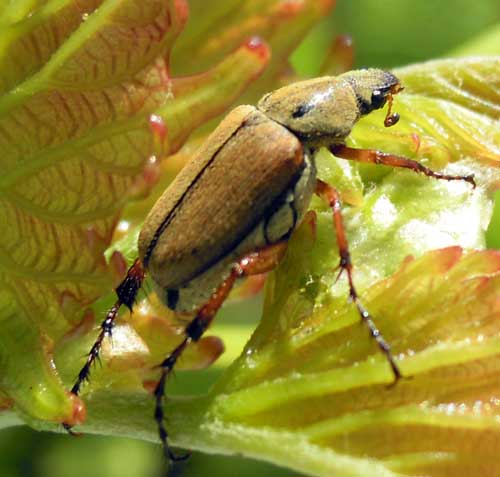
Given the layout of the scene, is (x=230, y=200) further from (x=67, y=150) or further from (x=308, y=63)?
(x=308, y=63)

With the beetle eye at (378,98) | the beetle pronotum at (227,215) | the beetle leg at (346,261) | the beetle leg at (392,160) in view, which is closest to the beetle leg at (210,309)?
the beetle pronotum at (227,215)

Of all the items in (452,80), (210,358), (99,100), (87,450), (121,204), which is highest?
(99,100)

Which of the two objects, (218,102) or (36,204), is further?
(218,102)

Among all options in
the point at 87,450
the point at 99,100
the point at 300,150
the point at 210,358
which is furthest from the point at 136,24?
the point at 87,450

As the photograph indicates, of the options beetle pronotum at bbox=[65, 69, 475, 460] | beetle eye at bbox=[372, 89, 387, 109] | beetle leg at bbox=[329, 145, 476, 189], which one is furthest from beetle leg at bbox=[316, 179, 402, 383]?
beetle eye at bbox=[372, 89, 387, 109]

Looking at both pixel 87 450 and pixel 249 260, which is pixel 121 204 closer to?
pixel 249 260

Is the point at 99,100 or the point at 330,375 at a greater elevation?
the point at 99,100

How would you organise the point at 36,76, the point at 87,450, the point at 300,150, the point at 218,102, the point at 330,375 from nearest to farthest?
1. the point at 330,375
2. the point at 36,76
3. the point at 218,102
4. the point at 300,150
5. the point at 87,450
